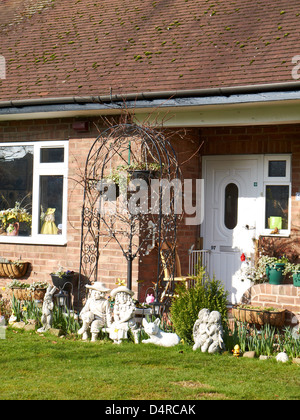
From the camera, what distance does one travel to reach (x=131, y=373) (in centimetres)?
661

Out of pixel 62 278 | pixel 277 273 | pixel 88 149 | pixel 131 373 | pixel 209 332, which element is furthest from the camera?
pixel 88 149

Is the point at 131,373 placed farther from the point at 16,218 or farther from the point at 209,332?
the point at 16,218

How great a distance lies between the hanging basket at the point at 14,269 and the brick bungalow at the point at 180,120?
14 cm

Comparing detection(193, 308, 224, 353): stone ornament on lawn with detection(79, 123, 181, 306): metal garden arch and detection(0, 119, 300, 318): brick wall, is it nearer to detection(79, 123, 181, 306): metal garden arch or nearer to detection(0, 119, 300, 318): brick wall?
detection(79, 123, 181, 306): metal garden arch

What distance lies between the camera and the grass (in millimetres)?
5824

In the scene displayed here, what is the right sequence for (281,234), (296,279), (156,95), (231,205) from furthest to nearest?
(231,205) < (281,234) < (156,95) < (296,279)

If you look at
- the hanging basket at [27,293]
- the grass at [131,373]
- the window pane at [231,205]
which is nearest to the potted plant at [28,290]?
the hanging basket at [27,293]

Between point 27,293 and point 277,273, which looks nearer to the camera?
point 277,273

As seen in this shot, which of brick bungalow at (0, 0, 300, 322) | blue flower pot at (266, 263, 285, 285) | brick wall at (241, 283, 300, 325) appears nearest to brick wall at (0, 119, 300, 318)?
brick bungalow at (0, 0, 300, 322)

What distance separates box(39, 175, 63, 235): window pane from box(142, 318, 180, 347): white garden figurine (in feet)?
10.6

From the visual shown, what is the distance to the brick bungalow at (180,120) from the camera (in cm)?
930

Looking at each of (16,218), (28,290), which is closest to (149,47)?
(16,218)

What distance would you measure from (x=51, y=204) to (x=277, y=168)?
368 cm

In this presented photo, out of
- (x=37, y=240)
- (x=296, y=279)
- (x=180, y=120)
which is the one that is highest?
(x=180, y=120)
